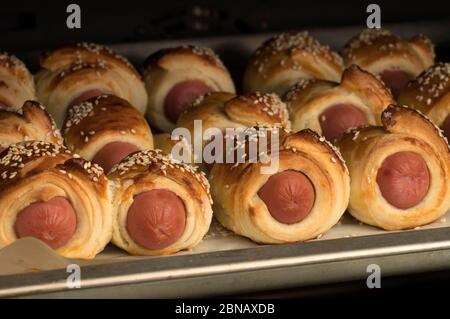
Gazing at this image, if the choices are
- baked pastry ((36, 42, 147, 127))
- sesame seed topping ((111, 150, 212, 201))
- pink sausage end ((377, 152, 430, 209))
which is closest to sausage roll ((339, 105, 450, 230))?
pink sausage end ((377, 152, 430, 209))

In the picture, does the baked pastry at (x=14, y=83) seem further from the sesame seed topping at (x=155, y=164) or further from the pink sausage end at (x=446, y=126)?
the pink sausage end at (x=446, y=126)

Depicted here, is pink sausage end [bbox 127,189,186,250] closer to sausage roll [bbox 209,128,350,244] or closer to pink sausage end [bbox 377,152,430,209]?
sausage roll [bbox 209,128,350,244]

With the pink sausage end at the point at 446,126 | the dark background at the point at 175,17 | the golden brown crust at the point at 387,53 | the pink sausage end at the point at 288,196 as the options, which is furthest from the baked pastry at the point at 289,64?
the pink sausage end at the point at 288,196

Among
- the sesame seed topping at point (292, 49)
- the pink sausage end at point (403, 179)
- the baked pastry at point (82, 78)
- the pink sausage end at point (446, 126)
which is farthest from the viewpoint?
the sesame seed topping at point (292, 49)

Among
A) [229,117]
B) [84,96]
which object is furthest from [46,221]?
[84,96]

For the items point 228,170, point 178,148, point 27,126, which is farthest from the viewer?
point 178,148

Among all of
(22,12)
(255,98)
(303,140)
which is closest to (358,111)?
(255,98)

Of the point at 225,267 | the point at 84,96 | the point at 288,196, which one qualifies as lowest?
the point at 225,267

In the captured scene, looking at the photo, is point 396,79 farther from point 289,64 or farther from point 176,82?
point 176,82
